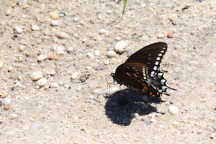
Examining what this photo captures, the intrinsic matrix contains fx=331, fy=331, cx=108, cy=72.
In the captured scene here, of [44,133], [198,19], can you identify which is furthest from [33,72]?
[198,19]

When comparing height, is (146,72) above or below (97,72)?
above

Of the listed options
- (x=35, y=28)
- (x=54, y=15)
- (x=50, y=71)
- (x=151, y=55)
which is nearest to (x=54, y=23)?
(x=54, y=15)

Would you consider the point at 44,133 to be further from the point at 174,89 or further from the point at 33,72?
the point at 174,89

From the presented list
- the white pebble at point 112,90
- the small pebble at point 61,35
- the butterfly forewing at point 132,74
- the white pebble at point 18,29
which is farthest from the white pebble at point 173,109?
the white pebble at point 18,29

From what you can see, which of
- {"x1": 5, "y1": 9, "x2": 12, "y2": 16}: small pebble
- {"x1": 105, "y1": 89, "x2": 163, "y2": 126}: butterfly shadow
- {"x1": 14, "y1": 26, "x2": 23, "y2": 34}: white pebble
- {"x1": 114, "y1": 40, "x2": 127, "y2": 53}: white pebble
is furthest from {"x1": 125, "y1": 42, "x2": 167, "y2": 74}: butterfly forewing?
{"x1": 5, "y1": 9, "x2": 12, "y2": 16}: small pebble

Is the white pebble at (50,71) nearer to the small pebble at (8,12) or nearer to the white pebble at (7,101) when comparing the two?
the white pebble at (7,101)

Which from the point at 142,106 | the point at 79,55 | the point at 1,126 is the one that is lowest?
the point at 1,126

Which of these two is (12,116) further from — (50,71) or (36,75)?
(50,71)
